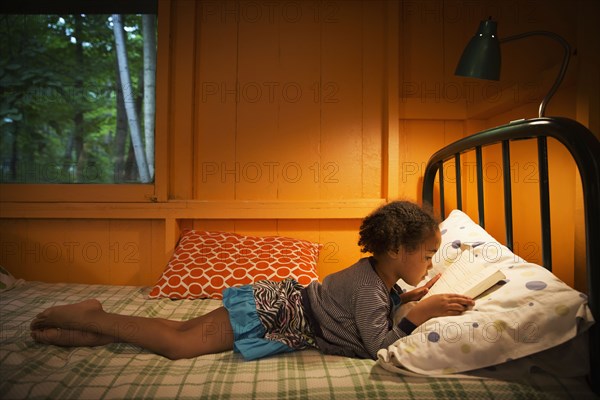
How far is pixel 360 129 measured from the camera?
84.0 inches

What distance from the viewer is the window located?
215 centimetres

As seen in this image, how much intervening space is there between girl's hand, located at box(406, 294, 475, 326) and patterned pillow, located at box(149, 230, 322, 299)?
0.67 m

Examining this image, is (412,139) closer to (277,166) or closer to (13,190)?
(277,166)

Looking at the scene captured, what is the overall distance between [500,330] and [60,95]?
223 centimetres

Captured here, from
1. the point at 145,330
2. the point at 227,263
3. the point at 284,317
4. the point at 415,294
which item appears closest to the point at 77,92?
the point at 227,263

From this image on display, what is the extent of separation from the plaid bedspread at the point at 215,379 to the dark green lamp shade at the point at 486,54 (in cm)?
107

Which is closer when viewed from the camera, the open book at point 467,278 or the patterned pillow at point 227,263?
the open book at point 467,278

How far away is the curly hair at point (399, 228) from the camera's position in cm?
118

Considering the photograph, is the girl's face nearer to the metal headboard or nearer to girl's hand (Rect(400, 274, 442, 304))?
girl's hand (Rect(400, 274, 442, 304))

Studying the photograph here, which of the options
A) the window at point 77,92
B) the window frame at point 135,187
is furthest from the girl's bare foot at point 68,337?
the window at point 77,92

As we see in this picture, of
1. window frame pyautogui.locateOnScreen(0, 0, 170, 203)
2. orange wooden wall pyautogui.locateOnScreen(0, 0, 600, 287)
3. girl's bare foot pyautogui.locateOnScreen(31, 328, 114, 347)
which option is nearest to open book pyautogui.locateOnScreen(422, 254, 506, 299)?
orange wooden wall pyautogui.locateOnScreen(0, 0, 600, 287)

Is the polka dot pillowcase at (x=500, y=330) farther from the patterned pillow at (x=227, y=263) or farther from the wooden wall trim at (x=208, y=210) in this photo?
the wooden wall trim at (x=208, y=210)

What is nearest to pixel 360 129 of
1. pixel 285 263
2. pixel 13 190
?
pixel 285 263

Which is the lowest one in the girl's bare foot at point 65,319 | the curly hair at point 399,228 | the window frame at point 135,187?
the girl's bare foot at point 65,319
